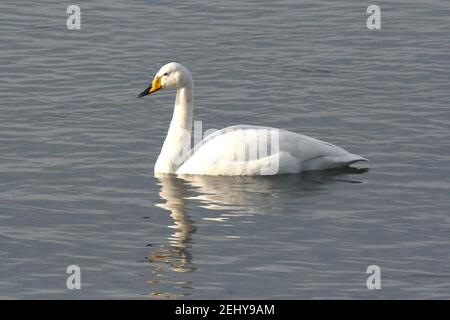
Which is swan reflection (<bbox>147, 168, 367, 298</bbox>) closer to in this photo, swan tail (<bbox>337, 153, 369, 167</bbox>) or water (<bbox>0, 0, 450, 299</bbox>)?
water (<bbox>0, 0, 450, 299</bbox>)

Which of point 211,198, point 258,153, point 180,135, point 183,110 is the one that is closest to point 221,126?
point 183,110

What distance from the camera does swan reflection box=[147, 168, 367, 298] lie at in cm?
1831

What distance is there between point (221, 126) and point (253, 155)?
2597mm

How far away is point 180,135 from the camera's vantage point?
2339 cm

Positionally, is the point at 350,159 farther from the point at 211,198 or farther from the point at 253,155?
the point at 211,198

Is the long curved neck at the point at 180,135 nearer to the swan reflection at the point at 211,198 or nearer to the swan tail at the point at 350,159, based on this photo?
the swan reflection at the point at 211,198

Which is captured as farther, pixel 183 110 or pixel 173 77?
pixel 183 110

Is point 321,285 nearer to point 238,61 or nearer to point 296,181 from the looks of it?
point 296,181

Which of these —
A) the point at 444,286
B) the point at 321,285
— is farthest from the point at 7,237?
the point at 444,286

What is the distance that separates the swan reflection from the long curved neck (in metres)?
0.28

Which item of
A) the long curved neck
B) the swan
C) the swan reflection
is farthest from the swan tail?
the long curved neck

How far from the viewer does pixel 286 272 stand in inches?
698

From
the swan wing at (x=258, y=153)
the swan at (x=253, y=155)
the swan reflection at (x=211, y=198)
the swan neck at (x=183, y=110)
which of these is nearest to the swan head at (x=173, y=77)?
the swan neck at (x=183, y=110)

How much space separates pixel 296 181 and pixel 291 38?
28.7 feet
